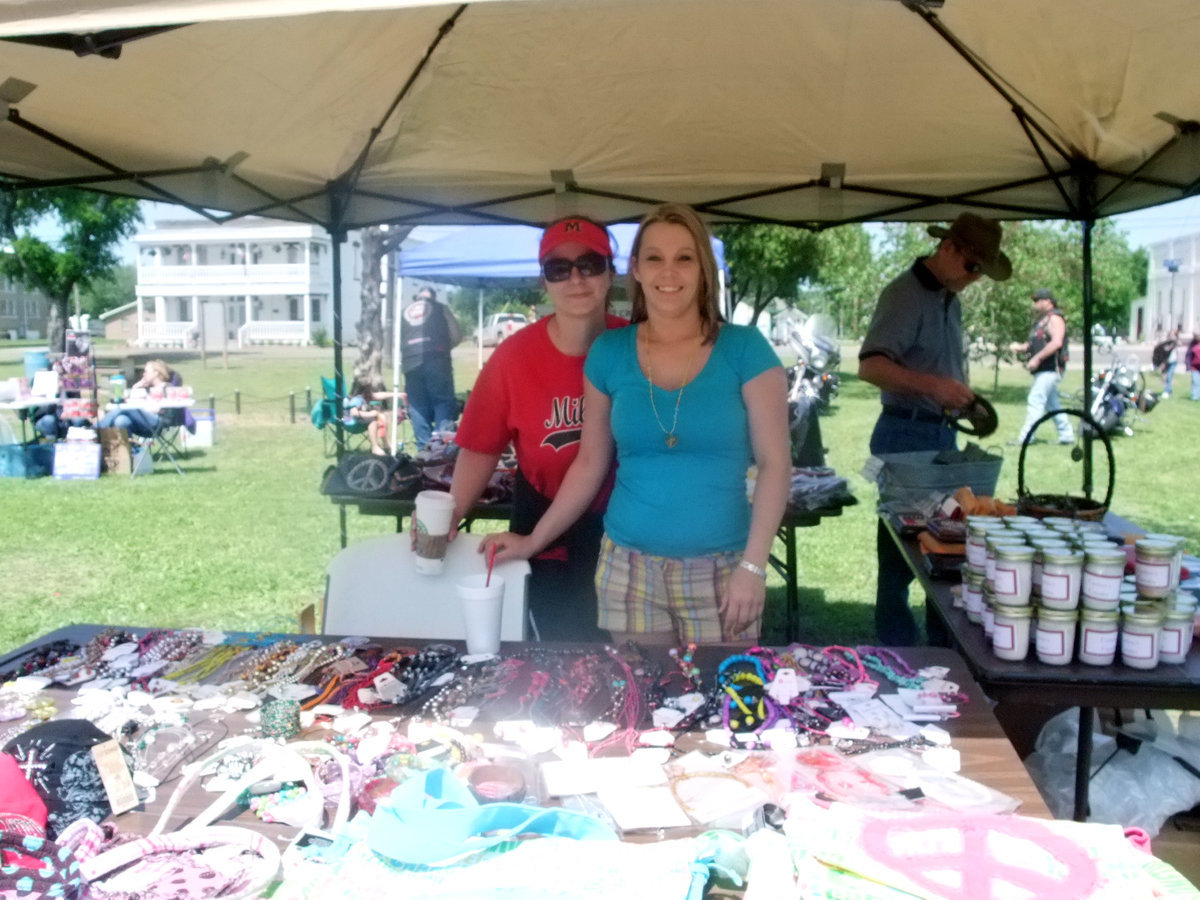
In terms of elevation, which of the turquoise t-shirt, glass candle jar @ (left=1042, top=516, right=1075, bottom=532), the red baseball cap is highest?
the red baseball cap

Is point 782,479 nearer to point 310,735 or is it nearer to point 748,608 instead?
point 748,608

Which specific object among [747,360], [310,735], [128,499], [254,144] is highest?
[254,144]

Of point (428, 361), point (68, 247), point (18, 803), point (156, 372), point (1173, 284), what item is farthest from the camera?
point (1173, 284)

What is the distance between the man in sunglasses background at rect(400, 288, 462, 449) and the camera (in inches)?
391

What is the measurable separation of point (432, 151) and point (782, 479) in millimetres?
2596

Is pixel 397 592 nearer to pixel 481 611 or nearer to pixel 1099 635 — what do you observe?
pixel 481 611

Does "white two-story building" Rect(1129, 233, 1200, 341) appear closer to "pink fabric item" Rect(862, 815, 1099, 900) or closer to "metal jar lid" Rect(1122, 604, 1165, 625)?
"metal jar lid" Rect(1122, 604, 1165, 625)

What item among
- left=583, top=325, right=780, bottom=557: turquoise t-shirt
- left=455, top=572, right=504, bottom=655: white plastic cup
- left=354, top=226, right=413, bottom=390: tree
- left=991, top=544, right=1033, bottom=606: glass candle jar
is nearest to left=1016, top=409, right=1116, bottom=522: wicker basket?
left=991, top=544, right=1033, bottom=606: glass candle jar

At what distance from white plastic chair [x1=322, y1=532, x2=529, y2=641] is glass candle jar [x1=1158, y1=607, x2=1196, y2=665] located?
1.45m

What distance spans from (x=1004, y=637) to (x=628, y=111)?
247cm

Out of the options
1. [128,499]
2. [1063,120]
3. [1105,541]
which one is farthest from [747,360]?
[128,499]

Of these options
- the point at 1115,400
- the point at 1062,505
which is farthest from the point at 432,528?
the point at 1115,400

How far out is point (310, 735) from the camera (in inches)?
64.7

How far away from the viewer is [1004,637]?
6.52 ft
